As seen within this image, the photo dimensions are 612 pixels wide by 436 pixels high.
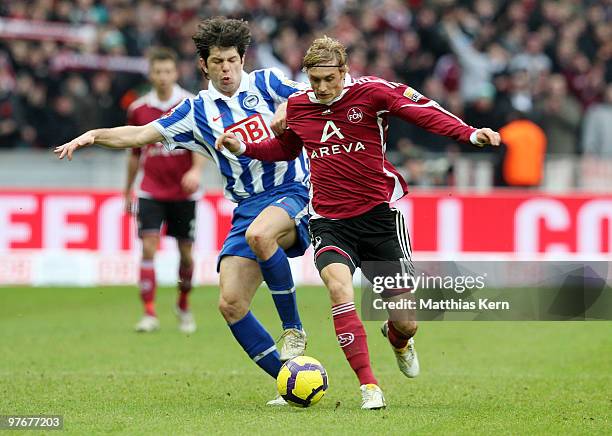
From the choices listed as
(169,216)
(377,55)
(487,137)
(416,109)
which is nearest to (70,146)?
(416,109)

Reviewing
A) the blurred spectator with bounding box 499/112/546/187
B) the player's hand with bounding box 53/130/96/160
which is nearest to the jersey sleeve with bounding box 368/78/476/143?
the player's hand with bounding box 53/130/96/160

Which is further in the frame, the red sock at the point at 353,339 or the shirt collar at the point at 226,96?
the shirt collar at the point at 226,96

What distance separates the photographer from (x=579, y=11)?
72.0 feet

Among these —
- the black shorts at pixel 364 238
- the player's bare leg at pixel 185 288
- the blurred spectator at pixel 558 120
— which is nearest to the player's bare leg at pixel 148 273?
the player's bare leg at pixel 185 288

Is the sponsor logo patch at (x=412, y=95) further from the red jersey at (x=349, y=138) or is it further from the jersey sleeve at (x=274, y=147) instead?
the jersey sleeve at (x=274, y=147)

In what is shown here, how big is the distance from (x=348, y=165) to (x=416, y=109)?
591 millimetres

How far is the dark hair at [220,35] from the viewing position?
8.12m

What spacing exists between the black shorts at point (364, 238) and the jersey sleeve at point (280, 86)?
100cm

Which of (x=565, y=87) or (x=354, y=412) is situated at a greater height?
(x=565, y=87)

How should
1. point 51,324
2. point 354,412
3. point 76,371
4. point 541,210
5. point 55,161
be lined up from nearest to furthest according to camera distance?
point 354,412 < point 76,371 < point 51,324 < point 541,210 < point 55,161

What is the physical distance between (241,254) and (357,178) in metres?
1.02

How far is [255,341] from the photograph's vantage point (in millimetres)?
8172

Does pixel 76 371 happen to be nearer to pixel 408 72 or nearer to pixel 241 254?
pixel 241 254

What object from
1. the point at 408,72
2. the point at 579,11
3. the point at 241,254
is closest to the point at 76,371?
the point at 241,254
